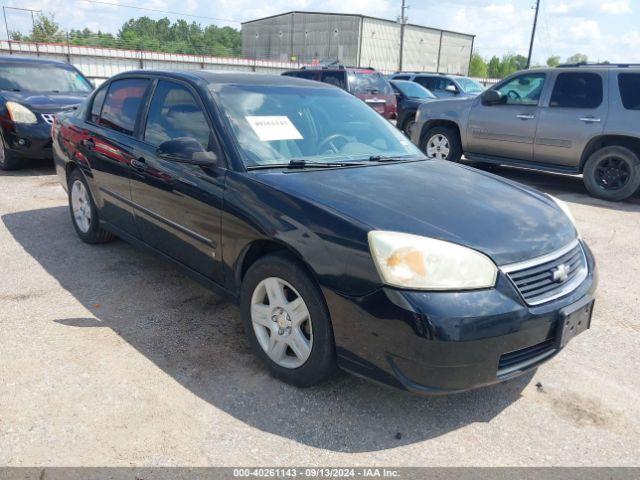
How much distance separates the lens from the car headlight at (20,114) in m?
7.63

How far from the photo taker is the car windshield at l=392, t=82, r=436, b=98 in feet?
47.2

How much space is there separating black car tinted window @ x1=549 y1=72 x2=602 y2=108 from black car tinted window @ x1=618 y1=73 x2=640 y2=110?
29 centimetres

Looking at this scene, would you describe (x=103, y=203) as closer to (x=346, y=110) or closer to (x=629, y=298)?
(x=346, y=110)

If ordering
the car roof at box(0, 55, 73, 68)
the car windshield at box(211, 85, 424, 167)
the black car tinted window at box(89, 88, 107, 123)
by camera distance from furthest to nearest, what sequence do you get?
the car roof at box(0, 55, 73, 68) → the black car tinted window at box(89, 88, 107, 123) → the car windshield at box(211, 85, 424, 167)

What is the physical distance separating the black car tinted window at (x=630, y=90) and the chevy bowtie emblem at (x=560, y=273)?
5.89 m

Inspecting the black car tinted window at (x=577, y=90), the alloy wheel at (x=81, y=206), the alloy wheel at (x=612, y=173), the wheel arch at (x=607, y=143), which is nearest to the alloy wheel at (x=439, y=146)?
the black car tinted window at (x=577, y=90)

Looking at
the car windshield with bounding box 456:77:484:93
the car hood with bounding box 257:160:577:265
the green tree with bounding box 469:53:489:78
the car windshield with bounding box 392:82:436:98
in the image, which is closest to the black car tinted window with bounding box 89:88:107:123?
the car hood with bounding box 257:160:577:265

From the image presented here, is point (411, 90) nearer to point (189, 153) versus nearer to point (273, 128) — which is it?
point (273, 128)

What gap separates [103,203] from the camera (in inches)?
178

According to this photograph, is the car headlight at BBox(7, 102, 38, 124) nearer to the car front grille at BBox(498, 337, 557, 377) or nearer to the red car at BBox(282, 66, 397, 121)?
the red car at BBox(282, 66, 397, 121)

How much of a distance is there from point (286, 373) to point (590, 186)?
21.6ft

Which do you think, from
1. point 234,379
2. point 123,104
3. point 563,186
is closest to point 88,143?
point 123,104

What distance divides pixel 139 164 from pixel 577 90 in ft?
21.8

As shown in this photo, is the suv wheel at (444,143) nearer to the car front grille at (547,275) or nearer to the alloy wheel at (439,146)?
the alloy wheel at (439,146)
